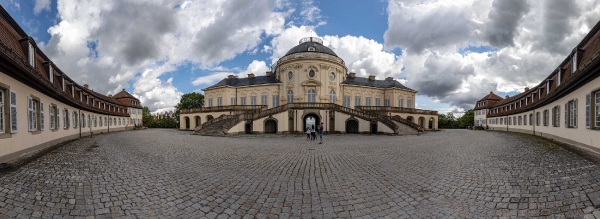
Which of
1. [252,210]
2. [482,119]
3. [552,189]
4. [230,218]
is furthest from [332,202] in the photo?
[482,119]

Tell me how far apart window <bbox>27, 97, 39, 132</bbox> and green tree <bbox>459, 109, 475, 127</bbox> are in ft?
257

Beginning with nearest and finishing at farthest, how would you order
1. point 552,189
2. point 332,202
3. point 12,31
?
point 332,202, point 552,189, point 12,31

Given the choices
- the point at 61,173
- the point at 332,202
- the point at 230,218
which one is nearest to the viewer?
the point at 230,218

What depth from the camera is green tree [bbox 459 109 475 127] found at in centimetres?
6668

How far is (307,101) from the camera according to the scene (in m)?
35.1

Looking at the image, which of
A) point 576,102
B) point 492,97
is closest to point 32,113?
point 576,102

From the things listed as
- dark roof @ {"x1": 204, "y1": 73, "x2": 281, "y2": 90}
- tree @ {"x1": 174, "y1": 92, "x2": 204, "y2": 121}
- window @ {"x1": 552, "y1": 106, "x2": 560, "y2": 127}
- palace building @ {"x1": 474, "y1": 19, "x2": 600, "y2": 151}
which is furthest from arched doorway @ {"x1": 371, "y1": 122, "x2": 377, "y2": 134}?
tree @ {"x1": 174, "y1": 92, "x2": 204, "y2": 121}

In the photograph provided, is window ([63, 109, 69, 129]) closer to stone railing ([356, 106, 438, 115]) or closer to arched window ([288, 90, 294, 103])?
arched window ([288, 90, 294, 103])

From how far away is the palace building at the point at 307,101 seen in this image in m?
28.0

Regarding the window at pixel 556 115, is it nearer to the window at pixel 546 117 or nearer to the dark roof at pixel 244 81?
the window at pixel 546 117

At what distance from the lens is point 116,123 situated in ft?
124

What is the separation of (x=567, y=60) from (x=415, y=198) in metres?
18.7

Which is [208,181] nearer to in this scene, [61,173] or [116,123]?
[61,173]

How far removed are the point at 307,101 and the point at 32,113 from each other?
27.8 meters
